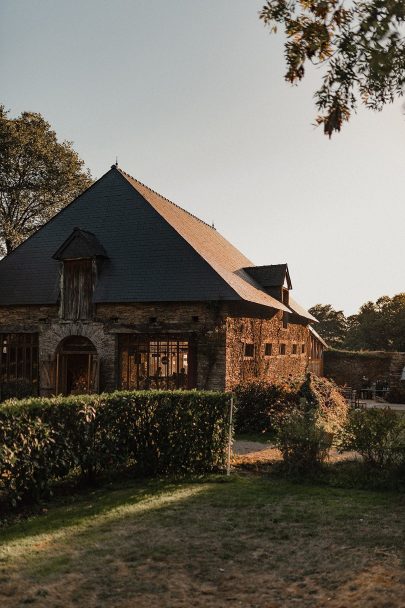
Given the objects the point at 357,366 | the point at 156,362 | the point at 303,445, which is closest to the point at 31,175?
the point at 156,362

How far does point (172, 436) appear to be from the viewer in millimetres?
9648

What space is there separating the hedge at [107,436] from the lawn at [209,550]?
1.83 ft

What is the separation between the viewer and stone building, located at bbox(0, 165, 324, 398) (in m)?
17.1

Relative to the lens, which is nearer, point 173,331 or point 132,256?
point 173,331

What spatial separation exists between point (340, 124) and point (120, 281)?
12756 millimetres

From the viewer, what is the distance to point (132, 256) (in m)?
18.9

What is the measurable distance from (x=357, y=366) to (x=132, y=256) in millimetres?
19114

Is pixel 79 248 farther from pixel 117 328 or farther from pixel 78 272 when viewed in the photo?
pixel 117 328

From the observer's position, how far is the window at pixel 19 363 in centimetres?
1936

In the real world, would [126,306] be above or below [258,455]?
above

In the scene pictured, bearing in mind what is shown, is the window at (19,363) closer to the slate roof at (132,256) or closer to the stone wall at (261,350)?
the slate roof at (132,256)

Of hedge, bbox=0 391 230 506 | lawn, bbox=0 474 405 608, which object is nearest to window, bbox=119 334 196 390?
hedge, bbox=0 391 230 506

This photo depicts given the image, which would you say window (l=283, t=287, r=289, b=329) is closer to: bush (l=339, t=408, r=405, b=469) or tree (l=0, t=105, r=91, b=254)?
bush (l=339, t=408, r=405, b=469)

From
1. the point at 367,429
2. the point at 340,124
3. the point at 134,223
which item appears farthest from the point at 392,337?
the point at 340,124
